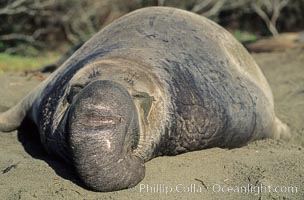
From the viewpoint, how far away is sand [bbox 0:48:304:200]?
318 cm

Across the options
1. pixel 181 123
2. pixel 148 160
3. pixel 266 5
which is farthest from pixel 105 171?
pixel 266 5

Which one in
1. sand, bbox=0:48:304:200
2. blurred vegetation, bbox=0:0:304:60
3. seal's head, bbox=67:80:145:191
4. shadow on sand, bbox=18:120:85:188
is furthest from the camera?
blurred vegetation, bbox=0:0:304:60

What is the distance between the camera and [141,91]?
136 inches

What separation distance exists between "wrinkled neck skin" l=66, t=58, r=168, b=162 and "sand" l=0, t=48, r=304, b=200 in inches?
7.3

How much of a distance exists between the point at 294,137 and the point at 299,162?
1437 millimetres

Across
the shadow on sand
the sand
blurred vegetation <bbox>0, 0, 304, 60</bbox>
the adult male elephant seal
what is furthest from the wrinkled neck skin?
blurred vegetation <bbox>0, 0, 304, 60</bbox>

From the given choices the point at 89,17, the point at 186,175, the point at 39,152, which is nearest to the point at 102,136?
the point at 186,175

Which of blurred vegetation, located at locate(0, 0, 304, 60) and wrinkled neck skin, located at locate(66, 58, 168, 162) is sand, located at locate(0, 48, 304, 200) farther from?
blurred vegetation, located at locate(0, 0, 304, 60)

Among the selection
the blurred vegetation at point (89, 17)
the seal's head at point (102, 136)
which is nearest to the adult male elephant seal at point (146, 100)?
the seal's head at point (102, 136)

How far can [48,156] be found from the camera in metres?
3.86

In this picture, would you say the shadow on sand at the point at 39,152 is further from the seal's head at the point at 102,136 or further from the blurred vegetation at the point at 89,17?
the blurred vegetation at the point at 89,17

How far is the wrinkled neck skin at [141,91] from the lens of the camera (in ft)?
11.2

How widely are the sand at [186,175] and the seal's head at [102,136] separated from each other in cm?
10

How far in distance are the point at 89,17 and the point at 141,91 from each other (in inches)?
421
